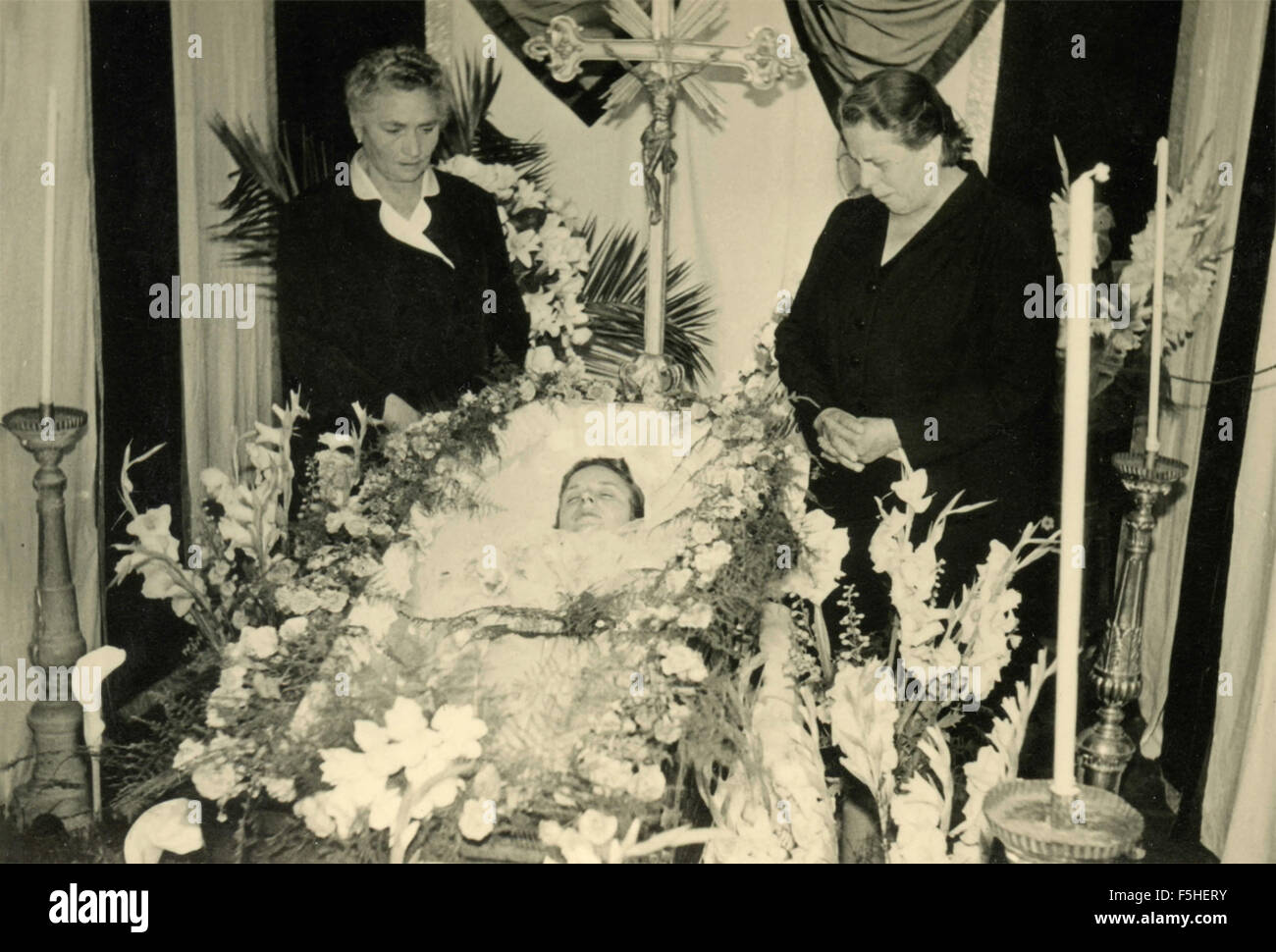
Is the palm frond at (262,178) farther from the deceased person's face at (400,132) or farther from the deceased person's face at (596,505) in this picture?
the deceased person's face at (596,505)

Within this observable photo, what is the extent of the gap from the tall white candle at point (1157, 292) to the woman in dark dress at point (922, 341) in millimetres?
169

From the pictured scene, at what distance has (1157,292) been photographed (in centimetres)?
210

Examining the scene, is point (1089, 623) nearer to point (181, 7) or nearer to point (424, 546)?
point (424, 546)

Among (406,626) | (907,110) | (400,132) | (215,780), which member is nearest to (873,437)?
(907,110)

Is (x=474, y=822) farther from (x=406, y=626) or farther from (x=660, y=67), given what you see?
(x=660, y=67)

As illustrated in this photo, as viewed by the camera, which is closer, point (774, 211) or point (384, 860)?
point (384, 860)

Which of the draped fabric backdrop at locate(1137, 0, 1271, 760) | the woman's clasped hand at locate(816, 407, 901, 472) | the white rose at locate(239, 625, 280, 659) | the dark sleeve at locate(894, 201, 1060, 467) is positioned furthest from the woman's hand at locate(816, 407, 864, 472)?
the white rose at locate(239, 625, 280, 659)

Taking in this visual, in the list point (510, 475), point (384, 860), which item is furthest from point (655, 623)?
point (384, 860)

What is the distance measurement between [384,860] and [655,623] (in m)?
0.57

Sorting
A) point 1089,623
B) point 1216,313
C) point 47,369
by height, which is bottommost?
point 1089,623

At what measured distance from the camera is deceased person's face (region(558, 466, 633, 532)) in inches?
88.4

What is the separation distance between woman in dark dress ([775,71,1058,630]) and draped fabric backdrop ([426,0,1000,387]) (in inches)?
2.2

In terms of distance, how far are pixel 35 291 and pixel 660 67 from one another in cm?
113

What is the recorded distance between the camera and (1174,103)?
2207 mm
